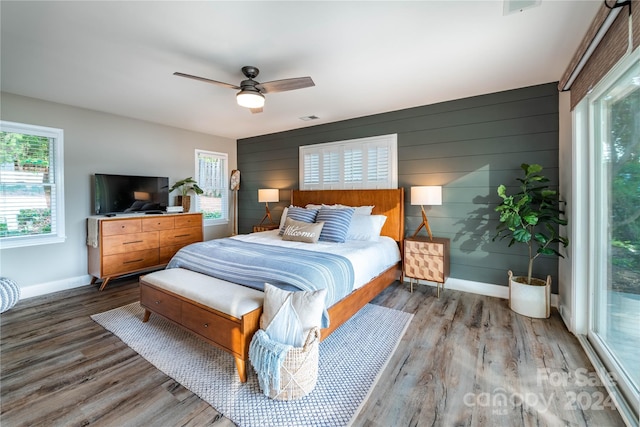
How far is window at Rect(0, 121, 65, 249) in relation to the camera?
131 inches

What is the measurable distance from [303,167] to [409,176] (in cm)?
198

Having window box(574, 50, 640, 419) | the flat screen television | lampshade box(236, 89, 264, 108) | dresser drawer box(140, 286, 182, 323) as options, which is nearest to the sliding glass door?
window box(574, 50, 640, 419)

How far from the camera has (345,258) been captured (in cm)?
270

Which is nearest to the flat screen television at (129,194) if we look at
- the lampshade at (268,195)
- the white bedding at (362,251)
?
the lampshade at (268,195)

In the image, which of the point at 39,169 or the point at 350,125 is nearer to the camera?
the point at 39,169

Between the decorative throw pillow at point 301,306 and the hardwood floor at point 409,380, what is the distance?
58cm

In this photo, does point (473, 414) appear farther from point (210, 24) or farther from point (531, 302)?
point (210, 24)

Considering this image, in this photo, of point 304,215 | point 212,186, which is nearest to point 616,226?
point 304,215

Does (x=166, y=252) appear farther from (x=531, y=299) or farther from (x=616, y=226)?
(x=616, y=226)

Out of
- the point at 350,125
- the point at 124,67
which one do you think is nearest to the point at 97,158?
the point at 124,67

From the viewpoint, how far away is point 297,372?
1702 mm

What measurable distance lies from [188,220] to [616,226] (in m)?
5.21

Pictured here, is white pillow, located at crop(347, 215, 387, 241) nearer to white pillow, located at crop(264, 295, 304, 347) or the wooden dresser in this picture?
white pillow, located at crop(264, 295, 304, 347)

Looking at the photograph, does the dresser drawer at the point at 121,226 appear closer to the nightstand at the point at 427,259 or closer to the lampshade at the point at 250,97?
the lampshade at the point at 250,97
